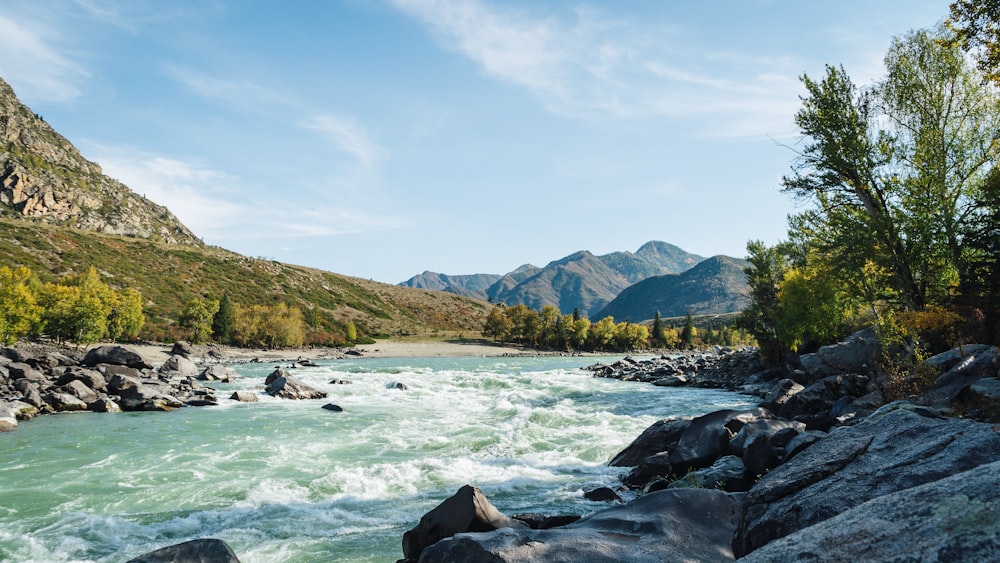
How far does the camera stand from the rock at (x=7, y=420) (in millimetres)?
23266

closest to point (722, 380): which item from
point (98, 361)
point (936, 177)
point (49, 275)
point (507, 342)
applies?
point (936, 177)

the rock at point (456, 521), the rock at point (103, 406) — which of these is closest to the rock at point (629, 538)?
the rock at point (456, 521)

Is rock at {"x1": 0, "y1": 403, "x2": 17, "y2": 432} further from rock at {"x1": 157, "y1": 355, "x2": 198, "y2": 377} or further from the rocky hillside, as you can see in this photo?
the rocky hillside

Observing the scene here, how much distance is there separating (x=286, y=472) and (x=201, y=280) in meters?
141

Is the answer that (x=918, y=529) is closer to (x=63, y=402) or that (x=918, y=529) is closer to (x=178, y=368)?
(x=63, y=402)

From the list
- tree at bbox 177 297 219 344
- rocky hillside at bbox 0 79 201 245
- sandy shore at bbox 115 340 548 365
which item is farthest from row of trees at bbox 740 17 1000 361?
rocky hillside at bbox 0 79 201 245

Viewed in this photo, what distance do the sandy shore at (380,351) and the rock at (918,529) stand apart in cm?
8601

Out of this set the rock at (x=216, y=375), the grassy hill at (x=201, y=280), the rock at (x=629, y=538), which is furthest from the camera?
the grassy hill at (x=201, y=280)

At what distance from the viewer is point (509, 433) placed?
75.5ft

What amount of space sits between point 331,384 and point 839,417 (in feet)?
121

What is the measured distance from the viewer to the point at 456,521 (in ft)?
27.5

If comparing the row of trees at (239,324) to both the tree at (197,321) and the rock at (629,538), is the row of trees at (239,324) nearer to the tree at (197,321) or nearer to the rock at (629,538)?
the tree at (197,321)

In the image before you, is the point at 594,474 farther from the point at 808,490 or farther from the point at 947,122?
the point at 947,122

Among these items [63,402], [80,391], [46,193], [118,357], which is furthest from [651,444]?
[46,193]
